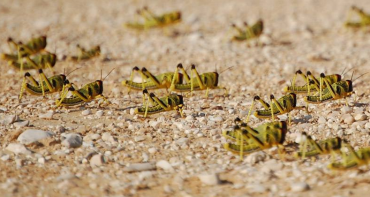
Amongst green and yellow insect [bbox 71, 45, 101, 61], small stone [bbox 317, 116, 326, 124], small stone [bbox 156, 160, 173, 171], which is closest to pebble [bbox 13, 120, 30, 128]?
small stone [bbox 156, 160, 173, 171]

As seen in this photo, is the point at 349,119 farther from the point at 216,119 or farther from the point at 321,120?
the point at 216,119

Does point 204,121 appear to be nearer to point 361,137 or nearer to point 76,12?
point 361,137

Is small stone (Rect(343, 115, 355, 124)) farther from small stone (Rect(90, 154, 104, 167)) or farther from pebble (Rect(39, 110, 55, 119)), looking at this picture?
pebble (Rect(39, 110, 55, 119))

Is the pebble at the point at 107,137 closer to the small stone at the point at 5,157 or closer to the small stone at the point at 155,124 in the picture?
the small stone at the point at 155,124

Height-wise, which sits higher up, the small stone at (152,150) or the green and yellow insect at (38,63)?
the green and yellow insect at (38,63)

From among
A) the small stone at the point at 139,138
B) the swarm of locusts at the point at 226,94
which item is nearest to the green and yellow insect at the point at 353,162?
the swarm of locusts at the point at 226,94

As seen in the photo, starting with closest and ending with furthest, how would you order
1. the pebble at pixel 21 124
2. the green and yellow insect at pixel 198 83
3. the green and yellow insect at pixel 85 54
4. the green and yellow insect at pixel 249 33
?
the pebble at pixel 21 124, the green and yellow insect at pixel 198 83, the green and yellow insect at pixel 85 54, the green and yellow insect at pixel 249 33
